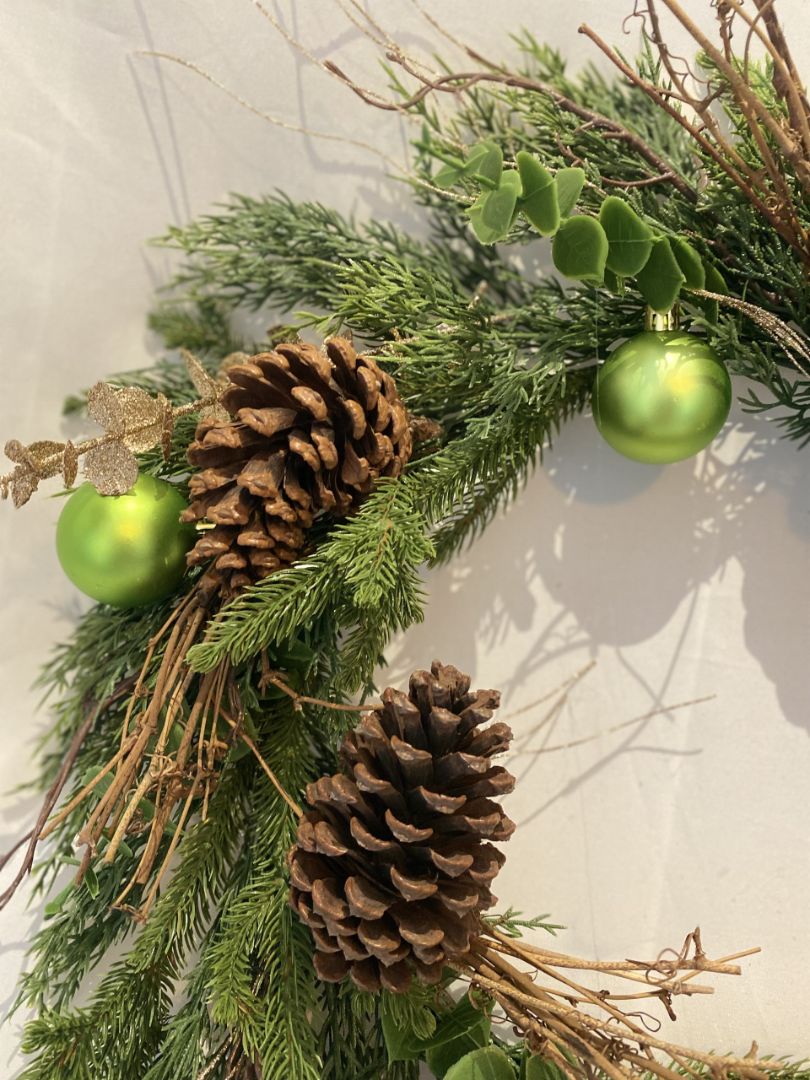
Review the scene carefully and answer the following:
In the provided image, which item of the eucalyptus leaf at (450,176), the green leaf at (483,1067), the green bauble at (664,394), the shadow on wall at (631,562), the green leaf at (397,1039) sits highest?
the eucalyptus leaf at (450,176)

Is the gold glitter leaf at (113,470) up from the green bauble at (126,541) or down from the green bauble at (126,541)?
up

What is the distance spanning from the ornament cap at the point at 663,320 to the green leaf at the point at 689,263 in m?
0.03

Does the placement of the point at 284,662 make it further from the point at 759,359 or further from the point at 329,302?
the point at 759,359

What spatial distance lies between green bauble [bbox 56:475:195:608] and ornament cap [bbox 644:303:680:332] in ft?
1.17

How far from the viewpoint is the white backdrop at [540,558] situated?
629 mm

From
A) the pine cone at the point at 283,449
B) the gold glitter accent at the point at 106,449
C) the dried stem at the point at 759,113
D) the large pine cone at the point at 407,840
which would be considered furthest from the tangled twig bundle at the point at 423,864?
the dried stem at the point at 759,113

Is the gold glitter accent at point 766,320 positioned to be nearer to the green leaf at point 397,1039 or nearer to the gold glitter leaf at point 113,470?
the gold glitter leaf at point 113,470

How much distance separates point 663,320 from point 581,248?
12 centimetres

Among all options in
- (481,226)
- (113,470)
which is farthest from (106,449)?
(481,226)

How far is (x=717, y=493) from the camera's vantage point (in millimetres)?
653

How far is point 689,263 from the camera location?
0.54 metres

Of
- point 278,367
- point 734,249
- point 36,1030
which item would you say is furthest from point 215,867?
point 734,249

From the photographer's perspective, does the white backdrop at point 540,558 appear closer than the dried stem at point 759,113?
No

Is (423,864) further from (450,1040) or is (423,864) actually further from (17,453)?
(17,453)
